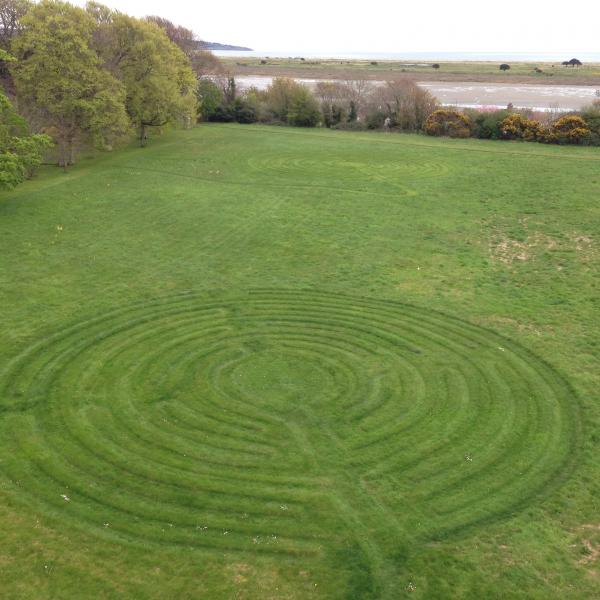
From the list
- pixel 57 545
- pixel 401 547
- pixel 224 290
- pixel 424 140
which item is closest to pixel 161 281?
pixel 224 290

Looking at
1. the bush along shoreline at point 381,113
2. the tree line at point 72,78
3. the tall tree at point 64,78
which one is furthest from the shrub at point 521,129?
the tall tree at point 64,78

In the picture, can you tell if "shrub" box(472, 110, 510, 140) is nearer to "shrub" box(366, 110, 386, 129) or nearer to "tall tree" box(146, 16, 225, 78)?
"shrub" box(366, 110, 386, 129)

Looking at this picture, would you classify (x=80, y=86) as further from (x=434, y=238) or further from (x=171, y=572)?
(x=171, y=572)

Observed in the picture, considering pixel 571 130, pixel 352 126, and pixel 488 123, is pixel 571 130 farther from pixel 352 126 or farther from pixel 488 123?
pixel 352 126

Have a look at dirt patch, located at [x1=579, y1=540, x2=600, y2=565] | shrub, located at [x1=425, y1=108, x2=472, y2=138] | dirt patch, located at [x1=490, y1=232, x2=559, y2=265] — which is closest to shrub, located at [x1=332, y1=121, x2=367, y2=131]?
shrub, located at [x1=425, y1=108, x2=472, y2=138]

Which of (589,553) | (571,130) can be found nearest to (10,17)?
(571,130)

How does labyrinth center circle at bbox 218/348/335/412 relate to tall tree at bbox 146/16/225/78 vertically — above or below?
below

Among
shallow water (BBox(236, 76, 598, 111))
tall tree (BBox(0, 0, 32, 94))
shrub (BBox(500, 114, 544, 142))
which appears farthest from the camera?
shallow water (BBox(236, 76, 598, 111))
